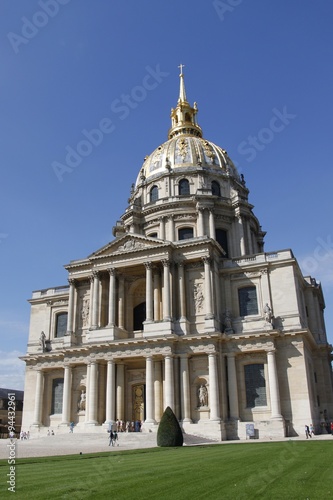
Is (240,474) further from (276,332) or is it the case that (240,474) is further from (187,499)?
(276,332)

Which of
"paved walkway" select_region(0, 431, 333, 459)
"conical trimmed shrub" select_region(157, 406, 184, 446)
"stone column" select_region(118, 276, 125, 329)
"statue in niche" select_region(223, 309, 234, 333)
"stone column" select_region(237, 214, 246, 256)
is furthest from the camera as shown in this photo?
"stone column" select_region(237, 214, 246, 256)

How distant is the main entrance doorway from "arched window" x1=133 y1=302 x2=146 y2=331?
20.3 ft

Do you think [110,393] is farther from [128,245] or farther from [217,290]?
[128,245]

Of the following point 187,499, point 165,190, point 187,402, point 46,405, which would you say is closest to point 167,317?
point 187,402

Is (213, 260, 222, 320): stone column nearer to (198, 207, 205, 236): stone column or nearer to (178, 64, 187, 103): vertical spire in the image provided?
(198, 207, 205, 236): stone column

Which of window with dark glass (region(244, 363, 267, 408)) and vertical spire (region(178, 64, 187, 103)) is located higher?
vertical spire (region(178, 64, 187, 103))

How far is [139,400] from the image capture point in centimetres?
4453

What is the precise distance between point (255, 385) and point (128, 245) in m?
17.2

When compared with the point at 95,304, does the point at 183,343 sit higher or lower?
lower

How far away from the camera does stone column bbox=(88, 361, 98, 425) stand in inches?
1642

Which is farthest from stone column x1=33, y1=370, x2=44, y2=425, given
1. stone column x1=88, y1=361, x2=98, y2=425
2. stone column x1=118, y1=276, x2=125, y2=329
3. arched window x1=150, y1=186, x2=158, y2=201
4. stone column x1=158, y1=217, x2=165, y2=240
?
arched window x1=150, y1=186, x2=158, y2=201

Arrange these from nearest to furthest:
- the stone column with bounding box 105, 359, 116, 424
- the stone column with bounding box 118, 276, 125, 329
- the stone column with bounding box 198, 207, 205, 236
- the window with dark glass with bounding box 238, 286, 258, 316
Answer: the stone column with bounding box 105, 359, 116, 424, the window with dark glass with bounding box 238, 286, 258, 316, the stone column with bounding box 118, 276, 125, 329, the stone column with bounding box 198, 207, 205, 236

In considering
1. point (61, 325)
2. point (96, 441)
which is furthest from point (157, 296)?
point (96, 441)

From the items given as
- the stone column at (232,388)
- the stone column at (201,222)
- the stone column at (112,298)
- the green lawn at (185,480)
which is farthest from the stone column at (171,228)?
the green lawn at (185,480)
